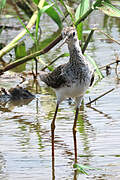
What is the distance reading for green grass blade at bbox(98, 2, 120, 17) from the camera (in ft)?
22.1

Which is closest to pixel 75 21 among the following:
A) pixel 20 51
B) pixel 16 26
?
pixel 20 51

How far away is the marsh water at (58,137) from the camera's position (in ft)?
19.1

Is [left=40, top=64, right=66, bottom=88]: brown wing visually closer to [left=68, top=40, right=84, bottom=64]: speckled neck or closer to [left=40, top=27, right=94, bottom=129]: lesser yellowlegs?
[left=40, top=27, right=94, bottom=129]: lesser yellowlegs

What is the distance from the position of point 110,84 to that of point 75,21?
2.19 metres

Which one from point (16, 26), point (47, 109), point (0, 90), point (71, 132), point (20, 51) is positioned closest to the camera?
point (71, 132)

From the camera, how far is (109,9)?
6824mm

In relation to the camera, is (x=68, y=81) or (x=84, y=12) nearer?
(x=68, y=81)

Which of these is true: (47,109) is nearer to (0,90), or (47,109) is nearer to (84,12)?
(0,90)

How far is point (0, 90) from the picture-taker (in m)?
8.59

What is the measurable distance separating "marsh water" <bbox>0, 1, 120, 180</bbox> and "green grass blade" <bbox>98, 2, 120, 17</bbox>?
58.7 inches

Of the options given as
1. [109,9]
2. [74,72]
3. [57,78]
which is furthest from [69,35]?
[109,9]

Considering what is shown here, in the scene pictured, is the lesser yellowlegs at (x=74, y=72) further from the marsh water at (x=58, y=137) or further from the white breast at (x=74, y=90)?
the marsh water at (x=58, y=137)

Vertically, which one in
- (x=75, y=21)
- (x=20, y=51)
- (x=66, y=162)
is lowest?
(x=66, y=162)

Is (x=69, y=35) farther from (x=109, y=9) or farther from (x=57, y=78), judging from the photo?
(x=109, y=9)
